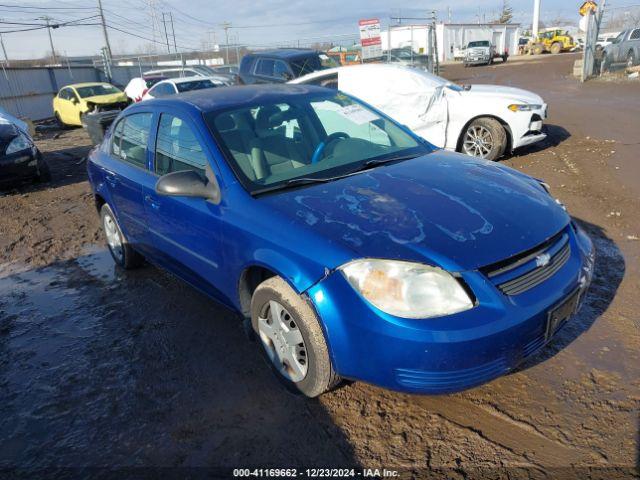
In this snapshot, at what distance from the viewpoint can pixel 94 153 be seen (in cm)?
478

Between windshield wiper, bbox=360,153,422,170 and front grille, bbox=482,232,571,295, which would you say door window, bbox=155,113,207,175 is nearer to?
windshield wiper, bbox=360,153,422,170

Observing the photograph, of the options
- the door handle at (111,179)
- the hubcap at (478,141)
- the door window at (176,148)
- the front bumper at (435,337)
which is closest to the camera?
the front bumper at (435,337)

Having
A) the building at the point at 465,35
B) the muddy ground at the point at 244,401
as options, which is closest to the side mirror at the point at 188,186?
the muddy ground at the point at 244,401

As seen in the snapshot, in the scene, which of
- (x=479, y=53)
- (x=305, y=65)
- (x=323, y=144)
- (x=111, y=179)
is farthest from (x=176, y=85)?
(x=479, y=53)

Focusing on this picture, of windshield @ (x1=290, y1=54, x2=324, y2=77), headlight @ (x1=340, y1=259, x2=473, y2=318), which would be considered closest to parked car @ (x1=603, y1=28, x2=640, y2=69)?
windshield @ (x1=290, y1=54, x2=324, y2=77)

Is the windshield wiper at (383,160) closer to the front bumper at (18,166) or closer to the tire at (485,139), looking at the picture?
the tire at (485,139)

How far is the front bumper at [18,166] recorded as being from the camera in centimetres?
785

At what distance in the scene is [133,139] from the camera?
3.99 meters

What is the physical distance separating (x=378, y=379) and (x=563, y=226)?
132 cm

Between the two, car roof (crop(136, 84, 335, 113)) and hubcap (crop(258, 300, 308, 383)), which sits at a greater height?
car roof (crop(136, 84, 335, 113))

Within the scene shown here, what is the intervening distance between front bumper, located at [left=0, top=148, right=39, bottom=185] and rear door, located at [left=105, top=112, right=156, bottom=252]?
467 centimetres

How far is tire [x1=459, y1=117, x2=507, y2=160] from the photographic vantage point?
277 inches

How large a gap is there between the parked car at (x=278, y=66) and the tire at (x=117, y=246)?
7362mm

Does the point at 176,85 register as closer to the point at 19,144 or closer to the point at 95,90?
the point at 95,90
